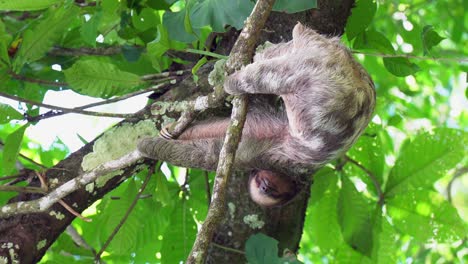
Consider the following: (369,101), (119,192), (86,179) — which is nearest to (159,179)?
(119,192)

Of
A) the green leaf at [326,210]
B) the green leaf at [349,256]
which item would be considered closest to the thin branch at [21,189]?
the green leaf at [326,210]

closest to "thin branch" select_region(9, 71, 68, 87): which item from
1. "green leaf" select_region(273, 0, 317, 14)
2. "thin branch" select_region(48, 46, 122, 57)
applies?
"thin branch" select_region(48, 46, 122, 57)

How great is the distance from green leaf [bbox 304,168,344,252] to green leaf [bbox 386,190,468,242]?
1.36ft

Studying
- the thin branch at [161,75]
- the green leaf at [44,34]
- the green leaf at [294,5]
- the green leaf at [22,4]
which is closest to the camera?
the green leaf at [294,5]

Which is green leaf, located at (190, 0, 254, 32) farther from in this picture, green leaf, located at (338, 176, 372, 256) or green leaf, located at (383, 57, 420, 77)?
green leaf, located at (338, 176, 372, 256)

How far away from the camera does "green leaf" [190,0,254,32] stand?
109 inches

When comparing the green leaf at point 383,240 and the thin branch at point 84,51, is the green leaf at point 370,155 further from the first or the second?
the thin branch at point 84,51

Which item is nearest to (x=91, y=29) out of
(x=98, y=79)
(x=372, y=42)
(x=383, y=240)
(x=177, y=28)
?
(x=98, y=79)

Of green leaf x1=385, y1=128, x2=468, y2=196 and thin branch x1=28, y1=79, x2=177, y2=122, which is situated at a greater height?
thin branch x1=28, y1=79, x2=177, y2=122

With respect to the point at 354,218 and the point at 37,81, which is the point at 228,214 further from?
the point at 37,81

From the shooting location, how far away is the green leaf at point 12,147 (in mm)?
3379

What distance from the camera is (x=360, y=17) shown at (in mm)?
3582

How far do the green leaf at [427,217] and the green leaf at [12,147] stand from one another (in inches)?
91.4

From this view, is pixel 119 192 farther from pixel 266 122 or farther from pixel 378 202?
pixel 378 202
